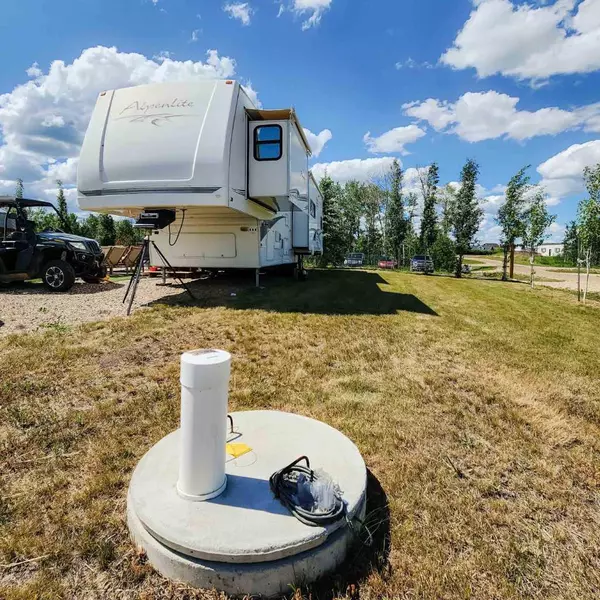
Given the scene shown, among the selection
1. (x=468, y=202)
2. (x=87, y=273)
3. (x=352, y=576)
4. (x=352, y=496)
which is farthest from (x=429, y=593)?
(x=468, y=202)

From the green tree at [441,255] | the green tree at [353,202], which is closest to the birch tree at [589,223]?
the green tree at [441,255]

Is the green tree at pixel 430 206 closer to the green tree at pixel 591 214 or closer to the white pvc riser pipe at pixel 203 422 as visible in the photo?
the green tree at pixel 591 214

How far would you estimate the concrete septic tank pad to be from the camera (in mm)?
1595

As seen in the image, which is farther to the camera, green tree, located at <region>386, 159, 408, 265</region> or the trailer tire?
green tree, located at <region>386, 159, 408, 265</region>

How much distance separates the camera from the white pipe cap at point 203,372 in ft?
5.66

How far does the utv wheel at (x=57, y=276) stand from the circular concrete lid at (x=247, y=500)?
24.8 feet

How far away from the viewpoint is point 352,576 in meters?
1.74

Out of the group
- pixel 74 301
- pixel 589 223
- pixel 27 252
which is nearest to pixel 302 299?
pixel 74 301

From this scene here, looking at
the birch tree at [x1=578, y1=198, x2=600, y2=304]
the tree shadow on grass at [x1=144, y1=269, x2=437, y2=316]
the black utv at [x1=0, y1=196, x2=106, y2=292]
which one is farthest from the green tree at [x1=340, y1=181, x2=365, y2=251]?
the black utv at [x1=0, y1=196, x2=106, y2=292]

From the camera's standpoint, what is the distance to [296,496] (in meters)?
1.88

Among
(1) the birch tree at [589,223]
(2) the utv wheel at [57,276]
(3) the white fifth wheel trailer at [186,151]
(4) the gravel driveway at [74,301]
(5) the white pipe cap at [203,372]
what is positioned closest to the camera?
(5) the white pipe cap at [203,372]

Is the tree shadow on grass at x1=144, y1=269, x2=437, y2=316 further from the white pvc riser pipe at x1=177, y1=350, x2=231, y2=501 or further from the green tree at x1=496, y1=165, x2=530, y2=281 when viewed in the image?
the green tree at x1=496, y1=165, x2=530, y2=281

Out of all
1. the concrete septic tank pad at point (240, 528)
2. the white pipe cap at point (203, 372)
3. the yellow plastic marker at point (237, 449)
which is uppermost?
the white pipe cap at point (203, 372)

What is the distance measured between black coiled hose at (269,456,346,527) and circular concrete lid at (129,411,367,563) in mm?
28
